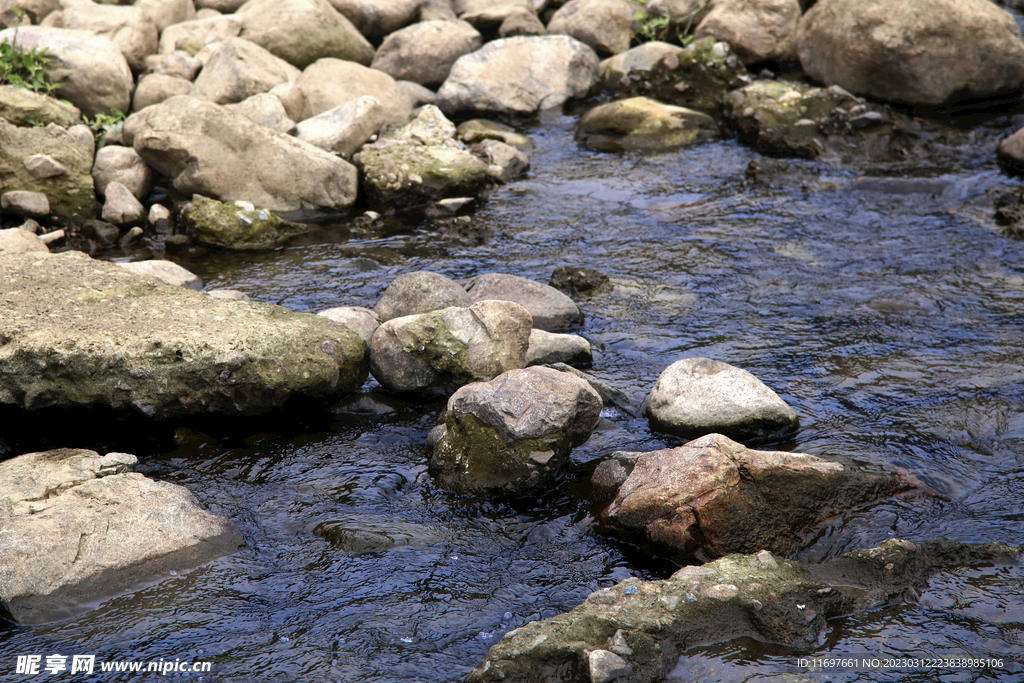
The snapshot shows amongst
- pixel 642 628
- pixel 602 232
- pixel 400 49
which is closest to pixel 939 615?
pixel 642 628

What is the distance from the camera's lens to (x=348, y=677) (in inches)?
143

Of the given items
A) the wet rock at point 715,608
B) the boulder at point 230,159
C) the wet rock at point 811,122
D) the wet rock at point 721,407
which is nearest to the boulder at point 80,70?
the boulder at point 230,159

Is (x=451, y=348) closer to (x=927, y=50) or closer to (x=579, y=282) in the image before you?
(x=579, y=282)

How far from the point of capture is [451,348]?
19.0 ft

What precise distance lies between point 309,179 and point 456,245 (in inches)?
78.3

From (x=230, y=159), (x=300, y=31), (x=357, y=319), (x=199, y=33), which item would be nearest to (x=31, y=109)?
(x=230, y=159)

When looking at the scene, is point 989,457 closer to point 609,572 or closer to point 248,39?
point 609,572

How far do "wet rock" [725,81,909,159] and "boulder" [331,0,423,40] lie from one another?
219 inches

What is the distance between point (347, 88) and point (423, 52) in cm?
174

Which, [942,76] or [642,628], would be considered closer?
[642,628]

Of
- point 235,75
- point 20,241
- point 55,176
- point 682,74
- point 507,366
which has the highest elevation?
point 682,74

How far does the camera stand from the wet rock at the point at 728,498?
4.26m

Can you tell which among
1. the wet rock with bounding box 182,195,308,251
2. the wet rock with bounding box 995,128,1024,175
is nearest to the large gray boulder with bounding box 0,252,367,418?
the wet rock with bounding box 182,195,308,251

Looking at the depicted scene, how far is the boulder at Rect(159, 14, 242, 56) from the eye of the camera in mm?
11789
